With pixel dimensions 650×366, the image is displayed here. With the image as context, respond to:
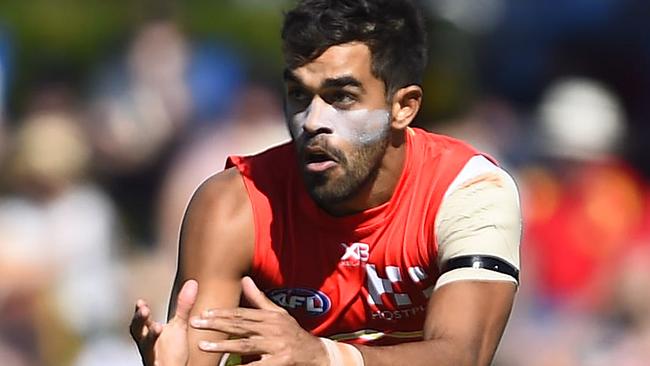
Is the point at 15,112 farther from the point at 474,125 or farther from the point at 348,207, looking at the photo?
the point at 348,207

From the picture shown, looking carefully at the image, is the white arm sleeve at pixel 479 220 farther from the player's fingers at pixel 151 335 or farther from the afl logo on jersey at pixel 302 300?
the player's fingers at pixel 151 335

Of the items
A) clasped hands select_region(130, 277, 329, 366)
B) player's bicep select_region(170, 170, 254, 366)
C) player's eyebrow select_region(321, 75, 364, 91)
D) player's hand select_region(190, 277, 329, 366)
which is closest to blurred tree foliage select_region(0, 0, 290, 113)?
player's bicep select_region(170, 170, 254, 366)

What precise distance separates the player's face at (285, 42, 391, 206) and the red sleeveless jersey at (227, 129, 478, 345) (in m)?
0.16

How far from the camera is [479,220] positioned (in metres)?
4.43

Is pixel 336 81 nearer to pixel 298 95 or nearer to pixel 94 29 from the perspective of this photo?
pixel 298 95

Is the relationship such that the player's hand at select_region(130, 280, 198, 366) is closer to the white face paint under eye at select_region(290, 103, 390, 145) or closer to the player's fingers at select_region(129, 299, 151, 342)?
the player's fingers at select_region(129, 299, 151, 342)

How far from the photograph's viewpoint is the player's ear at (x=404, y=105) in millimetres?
4594

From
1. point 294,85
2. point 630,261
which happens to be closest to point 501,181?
point 294,85

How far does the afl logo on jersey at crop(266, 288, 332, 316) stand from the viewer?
4.64 m

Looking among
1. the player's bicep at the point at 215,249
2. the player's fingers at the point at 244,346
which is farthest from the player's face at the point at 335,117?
the player's fingers at the point at 244,346

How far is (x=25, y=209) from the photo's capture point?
→ 25.3ft

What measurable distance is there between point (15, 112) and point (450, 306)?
4352mm

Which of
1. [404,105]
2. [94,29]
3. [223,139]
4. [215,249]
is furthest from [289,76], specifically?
[94,29]

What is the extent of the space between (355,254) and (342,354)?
0.72 meters
